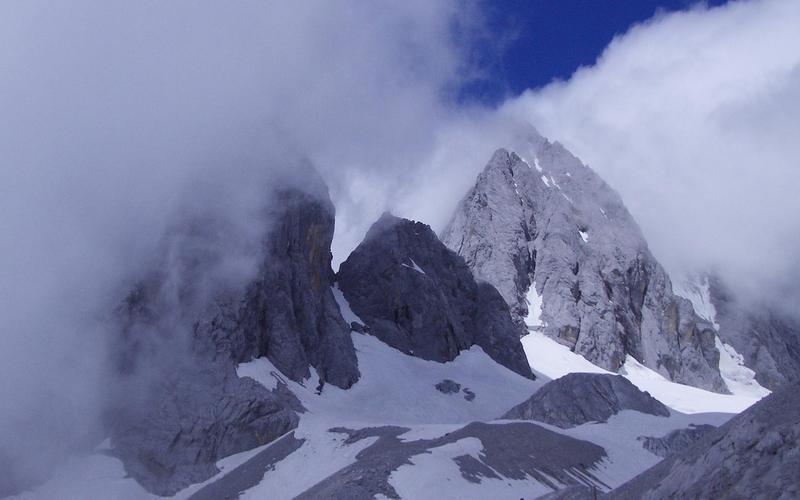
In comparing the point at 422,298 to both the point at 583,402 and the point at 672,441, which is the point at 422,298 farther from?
the point at 672,441

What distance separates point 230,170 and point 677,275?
100 meters

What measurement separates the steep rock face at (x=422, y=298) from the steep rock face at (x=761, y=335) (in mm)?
53270

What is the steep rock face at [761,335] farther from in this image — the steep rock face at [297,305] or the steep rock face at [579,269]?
the steep rock face at [297,305]

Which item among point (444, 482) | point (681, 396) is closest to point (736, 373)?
point (681, 396)

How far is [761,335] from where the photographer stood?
441 ft

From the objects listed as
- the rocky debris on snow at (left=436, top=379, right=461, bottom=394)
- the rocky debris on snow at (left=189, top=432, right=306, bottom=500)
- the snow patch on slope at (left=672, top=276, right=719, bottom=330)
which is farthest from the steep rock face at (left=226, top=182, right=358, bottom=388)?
the snow patch on slope at (left=672, top=276, right=719, bottom=330)

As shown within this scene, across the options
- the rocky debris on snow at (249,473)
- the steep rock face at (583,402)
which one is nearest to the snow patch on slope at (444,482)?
the rocky debris on snow at (249,473)

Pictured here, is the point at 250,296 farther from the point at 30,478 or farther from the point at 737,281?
the point at 737,281

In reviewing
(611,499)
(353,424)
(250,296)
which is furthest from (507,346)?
(611,499)

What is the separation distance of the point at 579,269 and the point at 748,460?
348 feet

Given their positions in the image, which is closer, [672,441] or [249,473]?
[249,473]

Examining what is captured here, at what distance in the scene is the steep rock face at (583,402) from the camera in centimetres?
6069

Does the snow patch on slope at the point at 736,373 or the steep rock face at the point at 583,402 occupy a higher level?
the snow patch on slope at the point at 736,373

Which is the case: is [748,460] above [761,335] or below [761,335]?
below
